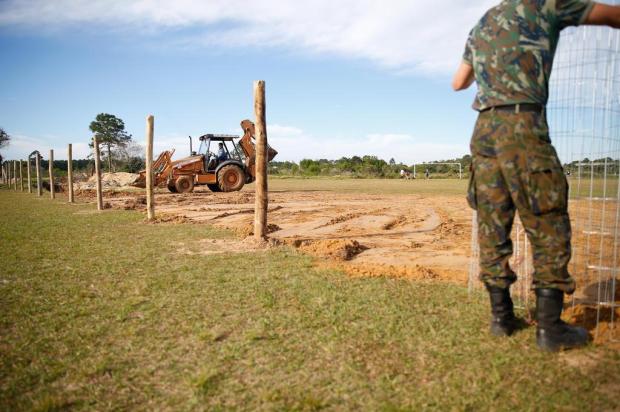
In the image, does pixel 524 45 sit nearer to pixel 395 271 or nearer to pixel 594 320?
pixel 594 320

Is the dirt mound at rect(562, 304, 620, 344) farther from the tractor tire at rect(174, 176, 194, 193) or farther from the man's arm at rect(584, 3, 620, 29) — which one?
the tractor tire at rect(174, 176, 194, 193)

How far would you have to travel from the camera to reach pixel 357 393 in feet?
6.86

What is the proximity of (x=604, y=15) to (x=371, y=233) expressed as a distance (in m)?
5.19

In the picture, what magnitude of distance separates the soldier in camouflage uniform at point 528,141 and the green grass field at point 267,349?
497 mm

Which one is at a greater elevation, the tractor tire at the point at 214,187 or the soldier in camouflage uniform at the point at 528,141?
the soldier in camouflage uniform at the point at 528,141

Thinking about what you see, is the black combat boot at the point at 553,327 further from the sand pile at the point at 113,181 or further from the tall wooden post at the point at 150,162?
the sand pile at the point at 113,181

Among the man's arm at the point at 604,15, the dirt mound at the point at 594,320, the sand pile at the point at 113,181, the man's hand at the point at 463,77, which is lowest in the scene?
the dirt mound at the point at 594,320

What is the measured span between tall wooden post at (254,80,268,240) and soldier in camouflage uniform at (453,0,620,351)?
12.9ft

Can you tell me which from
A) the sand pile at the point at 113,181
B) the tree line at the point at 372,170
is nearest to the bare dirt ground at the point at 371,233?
the sand pile at the point at 113,181

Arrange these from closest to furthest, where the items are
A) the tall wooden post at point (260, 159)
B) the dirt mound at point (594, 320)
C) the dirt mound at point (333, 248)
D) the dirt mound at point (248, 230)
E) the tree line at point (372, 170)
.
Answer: the dirt mound at point (594, 320), the dirt mound at point (333, 248), the tall wooden post at point (260, 159), the dirt mound at point (248, 230), the tree line at point (372, 170)

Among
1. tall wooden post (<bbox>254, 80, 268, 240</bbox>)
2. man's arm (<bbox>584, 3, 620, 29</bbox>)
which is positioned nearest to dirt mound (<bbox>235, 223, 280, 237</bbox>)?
tall wooden post (<bbox>254, 80, 268, 240</bbox>)

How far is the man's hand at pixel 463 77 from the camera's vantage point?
8.88 feet

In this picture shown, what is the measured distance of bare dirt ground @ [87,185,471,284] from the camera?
4.73 m

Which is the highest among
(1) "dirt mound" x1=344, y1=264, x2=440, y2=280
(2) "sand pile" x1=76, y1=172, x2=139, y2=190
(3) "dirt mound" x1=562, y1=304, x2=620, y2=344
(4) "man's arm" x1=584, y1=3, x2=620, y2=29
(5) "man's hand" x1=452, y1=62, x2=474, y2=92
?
(4) "man's arm" x1=584, y1=3, x2=620, y2=29
